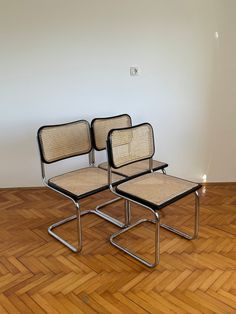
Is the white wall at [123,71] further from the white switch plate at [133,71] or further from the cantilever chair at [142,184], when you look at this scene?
the cantilever chair at [142,184]

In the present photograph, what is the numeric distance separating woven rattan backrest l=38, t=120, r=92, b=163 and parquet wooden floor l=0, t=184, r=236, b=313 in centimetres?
61

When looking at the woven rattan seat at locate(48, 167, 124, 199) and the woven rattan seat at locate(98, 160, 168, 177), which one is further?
the woven rattan seat at locate(98, 160, 168, 177)

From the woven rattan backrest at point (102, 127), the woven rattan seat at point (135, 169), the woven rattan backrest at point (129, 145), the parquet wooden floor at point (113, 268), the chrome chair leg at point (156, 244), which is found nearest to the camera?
the parquet wooden floor at point (113, 268)

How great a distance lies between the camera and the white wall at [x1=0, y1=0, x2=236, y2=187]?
3.06 meters

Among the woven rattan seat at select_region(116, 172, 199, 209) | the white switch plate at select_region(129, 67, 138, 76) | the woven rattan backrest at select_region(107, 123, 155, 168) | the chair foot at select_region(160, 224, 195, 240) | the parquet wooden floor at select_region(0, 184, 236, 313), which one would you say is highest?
the white switch plate at select_region(129, 67, 138, 76)

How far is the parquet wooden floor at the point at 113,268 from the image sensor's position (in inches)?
75.2

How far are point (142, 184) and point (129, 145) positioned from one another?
30 cm

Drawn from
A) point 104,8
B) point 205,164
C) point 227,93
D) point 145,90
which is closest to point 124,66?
point 145,90

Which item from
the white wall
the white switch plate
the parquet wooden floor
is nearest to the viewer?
the parquet wooden floor

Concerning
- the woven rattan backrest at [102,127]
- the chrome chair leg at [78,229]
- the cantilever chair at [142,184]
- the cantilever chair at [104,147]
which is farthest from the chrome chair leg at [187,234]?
the woven rattan backrest at [102,127]

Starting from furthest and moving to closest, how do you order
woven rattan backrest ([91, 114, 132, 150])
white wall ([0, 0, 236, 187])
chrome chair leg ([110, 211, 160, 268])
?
1. white wall ([0, 0, 236, 187])
2. woven rattan backrest ([91, 114, 132, 150])
3. chrome chair leg ([110, 211, 160, 268])

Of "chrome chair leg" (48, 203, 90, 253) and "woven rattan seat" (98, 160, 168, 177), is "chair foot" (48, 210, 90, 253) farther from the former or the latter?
"woven rattan seat" (98, 160, 168, 177)

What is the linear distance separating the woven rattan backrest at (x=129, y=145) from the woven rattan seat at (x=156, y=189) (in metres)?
0.17

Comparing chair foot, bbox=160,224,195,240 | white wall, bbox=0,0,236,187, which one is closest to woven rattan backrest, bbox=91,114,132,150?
white wall, bbox=0,0,236,187
